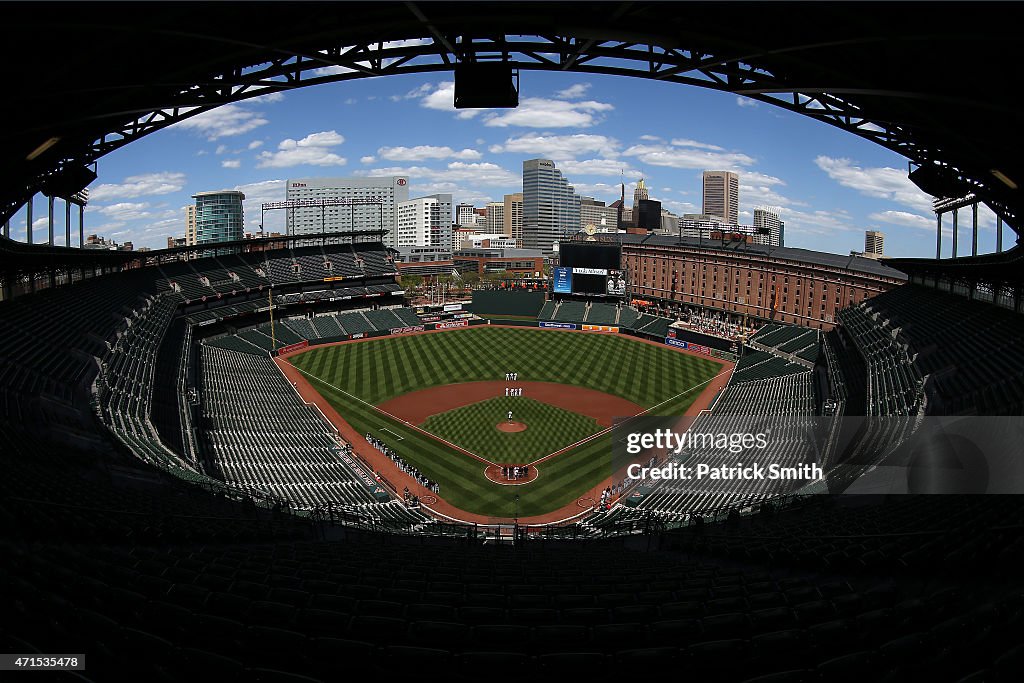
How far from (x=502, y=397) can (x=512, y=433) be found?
765 cm

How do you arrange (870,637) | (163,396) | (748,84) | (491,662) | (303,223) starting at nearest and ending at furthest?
(491,662) → (870,637) → (748,84) → (163,396) → (303,223)

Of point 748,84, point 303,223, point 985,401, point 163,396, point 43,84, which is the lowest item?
point 163,396

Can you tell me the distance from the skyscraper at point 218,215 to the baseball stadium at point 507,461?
164 m

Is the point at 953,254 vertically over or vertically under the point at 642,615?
over

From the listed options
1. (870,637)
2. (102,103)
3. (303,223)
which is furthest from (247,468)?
(303,223)

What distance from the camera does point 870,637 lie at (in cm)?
524

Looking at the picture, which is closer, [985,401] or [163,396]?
[985,401]

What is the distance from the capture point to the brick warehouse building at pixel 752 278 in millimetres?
64438

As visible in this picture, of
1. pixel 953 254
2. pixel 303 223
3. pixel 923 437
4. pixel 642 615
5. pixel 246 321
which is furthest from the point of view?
pixel 303 223

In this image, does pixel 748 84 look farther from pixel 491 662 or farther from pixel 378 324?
pixel 378 324

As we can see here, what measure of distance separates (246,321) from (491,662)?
64.6m

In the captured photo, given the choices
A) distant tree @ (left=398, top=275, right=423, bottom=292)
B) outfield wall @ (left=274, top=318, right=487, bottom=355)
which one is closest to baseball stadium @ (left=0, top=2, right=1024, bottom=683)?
outfield wall @ (left=274, top=318, right=487, bottom=355)
